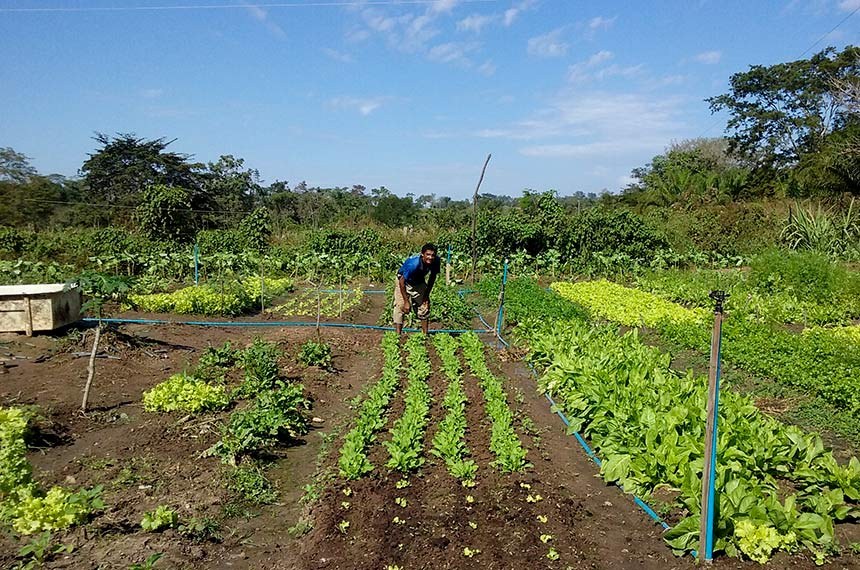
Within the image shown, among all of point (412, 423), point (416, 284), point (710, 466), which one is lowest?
point (412, 423)

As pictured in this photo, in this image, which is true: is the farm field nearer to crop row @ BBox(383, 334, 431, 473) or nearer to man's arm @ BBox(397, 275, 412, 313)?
crop row @ BBox(383, 334, 431, 473)

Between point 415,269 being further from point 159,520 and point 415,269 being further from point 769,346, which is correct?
point 159,520

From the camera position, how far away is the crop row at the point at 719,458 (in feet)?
12.2

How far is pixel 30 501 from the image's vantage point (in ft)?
12.1

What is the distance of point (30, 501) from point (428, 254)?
5.79 meters

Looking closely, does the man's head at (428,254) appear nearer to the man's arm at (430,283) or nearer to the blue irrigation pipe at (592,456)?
the man's arm at (430,283)

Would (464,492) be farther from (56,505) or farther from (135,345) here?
(135,345)

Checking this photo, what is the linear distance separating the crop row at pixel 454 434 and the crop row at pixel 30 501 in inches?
98.3

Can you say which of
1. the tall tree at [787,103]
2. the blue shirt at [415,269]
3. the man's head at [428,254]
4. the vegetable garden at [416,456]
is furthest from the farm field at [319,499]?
the tall tree at [787,103]

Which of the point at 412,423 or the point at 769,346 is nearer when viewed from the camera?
the point at 412,423

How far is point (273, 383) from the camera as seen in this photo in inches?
265

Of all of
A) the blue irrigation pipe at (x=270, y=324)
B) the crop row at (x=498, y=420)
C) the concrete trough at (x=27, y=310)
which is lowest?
the crop row at (x=498, y=420)

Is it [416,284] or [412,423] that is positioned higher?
[416,284]

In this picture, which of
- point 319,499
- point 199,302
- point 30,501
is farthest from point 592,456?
point 199,302
